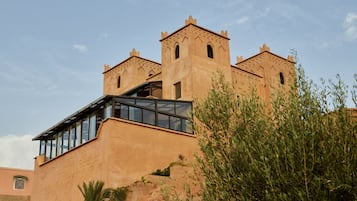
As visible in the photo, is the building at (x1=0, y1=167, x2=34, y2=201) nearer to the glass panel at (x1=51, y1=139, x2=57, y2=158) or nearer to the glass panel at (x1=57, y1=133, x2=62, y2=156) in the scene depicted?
the glass panel at (x1=51, y1=139, x2=57, y2=158)

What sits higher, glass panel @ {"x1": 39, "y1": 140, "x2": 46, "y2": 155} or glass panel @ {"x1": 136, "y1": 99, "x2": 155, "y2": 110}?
glass panel @ {"x1": 136, "y1": 99, "x2": 155, "y2": 110}

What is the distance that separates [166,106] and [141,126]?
273 cm

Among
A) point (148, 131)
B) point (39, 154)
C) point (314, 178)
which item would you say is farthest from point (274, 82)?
point (314, 178)

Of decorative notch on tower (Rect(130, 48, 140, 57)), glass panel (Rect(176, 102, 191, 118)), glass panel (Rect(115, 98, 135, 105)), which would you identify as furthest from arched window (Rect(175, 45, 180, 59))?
glass panel (Rect(115, 98, 135, 105))

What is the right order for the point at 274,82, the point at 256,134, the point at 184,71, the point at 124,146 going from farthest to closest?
the point at 274,82 < the point at 184,71 < the point at 124,146 < the point at 256,134

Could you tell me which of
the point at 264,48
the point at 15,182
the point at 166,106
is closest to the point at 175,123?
the point at 166,106

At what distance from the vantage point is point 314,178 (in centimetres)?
1013

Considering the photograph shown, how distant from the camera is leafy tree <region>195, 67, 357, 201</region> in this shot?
33.7 ft

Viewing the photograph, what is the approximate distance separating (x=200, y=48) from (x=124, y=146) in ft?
34.9

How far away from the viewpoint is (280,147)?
11.1 meters

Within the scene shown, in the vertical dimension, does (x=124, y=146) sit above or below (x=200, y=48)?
below

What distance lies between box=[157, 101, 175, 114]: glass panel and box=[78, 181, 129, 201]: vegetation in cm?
647

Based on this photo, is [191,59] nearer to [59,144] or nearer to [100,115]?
[100,115]

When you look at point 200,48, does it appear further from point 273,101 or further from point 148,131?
point 273,101
